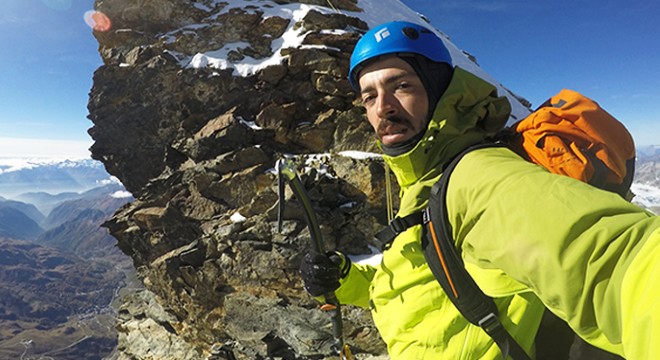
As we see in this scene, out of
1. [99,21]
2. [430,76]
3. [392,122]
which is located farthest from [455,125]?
[99,21]

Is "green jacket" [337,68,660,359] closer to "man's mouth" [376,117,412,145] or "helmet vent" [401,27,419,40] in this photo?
"man's mouth" [376,117,412,145]

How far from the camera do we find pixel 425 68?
8.98ft

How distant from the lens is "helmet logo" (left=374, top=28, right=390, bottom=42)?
2875 millimetres

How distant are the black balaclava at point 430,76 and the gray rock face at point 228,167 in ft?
28.4

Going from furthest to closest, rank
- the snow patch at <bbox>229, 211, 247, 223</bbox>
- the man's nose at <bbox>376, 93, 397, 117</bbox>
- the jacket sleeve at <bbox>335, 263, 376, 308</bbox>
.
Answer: the snow patch at <bbox>229, 211, 247, 223</bbox>
the jacket sleeve at <bbox>335, 263, 376, 308</bbox>
the man's nose at <bbox>376, 93, 397, 117</bbox>

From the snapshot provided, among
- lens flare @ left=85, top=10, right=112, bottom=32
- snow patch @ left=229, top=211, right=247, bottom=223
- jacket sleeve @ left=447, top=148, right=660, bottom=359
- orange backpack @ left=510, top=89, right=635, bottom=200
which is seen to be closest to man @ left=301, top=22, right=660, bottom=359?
jacket sleeve @ left=447, top=148, right=660, bottom=359

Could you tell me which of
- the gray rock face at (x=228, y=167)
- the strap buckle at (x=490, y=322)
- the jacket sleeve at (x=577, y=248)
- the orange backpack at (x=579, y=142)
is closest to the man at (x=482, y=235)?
the jacket sleeve at (x=577, y=248)

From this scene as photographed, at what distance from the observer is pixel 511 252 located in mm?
1303

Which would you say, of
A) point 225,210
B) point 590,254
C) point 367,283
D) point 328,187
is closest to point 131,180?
point 225,210

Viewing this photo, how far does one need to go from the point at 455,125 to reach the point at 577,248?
136 centimetres

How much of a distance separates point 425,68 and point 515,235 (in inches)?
76.1

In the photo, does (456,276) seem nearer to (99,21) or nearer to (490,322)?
(490,322)

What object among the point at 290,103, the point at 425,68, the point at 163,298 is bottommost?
the point at 163,298

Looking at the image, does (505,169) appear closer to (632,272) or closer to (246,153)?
(632,272)
